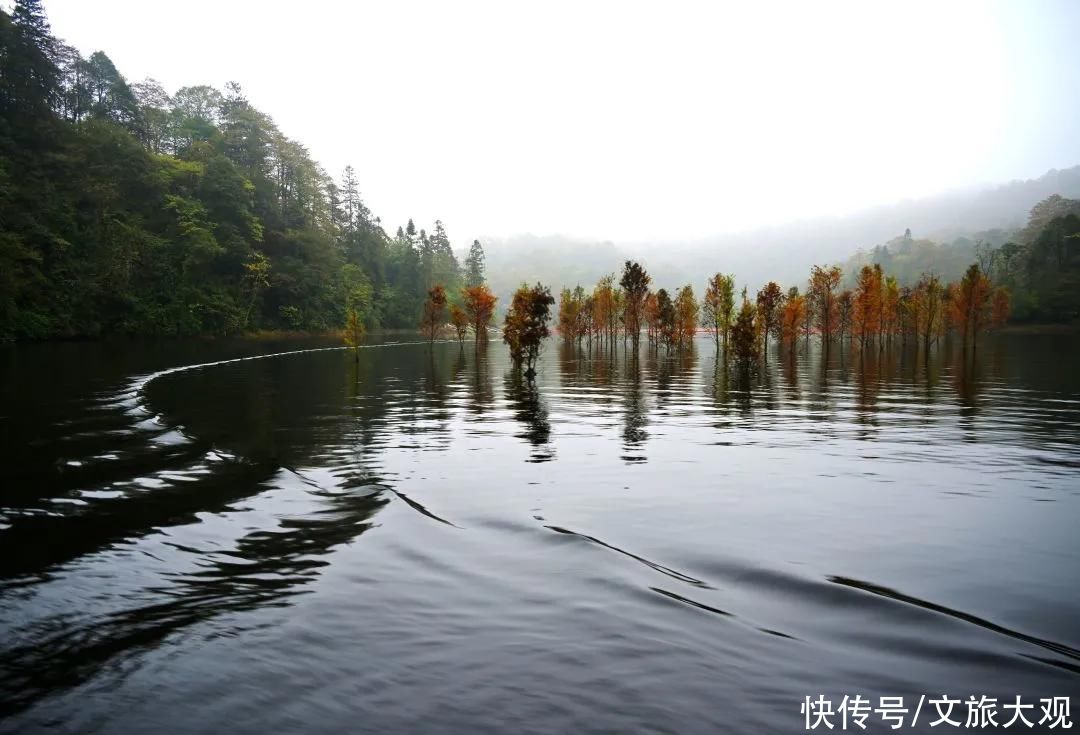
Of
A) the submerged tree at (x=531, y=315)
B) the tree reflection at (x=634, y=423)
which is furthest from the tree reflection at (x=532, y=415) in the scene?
the submerged tree at (x=531, y=315)

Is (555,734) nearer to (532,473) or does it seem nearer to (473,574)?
(473,574)

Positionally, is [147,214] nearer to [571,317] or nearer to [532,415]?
[571,317]

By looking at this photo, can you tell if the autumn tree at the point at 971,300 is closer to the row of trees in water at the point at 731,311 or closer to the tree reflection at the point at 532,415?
the row of trees in water at the point at 731,311

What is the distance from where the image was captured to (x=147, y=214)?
9556cm

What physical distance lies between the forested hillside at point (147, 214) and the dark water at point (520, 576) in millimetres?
68262

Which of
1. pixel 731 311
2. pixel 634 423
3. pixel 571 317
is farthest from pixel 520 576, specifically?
pixel 571 317

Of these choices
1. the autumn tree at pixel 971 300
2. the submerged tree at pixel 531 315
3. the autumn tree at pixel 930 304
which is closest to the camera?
the submerged tree at pixel 531 315

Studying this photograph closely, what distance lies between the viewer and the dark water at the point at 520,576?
5473 millimetres

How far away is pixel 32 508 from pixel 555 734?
11009 mm

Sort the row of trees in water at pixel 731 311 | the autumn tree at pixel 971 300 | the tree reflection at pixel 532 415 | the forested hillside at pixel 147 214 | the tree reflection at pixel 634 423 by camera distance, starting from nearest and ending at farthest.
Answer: the tree reflection at pixel 634 423
the tree reflection at pixel 532 415
the row of trees in water at pixel 731 311
the forested hillside at pixel 147 214
the autumn tree at pixel 971 300

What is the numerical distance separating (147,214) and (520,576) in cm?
10799

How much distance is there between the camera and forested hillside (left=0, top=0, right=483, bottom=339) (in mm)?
73562

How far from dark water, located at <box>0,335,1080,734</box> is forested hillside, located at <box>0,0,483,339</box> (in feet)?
224

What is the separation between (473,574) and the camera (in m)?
8.31
